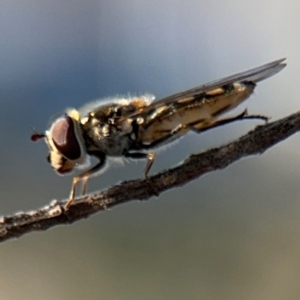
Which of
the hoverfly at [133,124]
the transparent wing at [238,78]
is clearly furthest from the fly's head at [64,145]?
the transparent wing at [238,78]

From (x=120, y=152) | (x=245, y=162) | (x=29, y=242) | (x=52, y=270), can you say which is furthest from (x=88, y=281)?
(x=120, y=152)

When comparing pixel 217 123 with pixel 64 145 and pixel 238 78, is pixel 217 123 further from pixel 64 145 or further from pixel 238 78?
pixel 64 145

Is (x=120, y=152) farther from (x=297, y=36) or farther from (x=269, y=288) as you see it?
(x=297, y=36)

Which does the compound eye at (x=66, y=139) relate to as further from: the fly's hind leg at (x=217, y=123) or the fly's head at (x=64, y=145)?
the fly's hind leg at (x=217, y=123)

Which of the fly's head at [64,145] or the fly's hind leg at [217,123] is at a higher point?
the fly's head at [64,145]

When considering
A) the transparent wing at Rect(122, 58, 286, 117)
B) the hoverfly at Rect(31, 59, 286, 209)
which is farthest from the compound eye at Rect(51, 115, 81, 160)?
the transparent wing at Rect(122, 58, 286, 117)

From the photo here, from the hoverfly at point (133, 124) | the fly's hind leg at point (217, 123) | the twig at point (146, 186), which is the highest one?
the hoverfly at point (133, 124)
